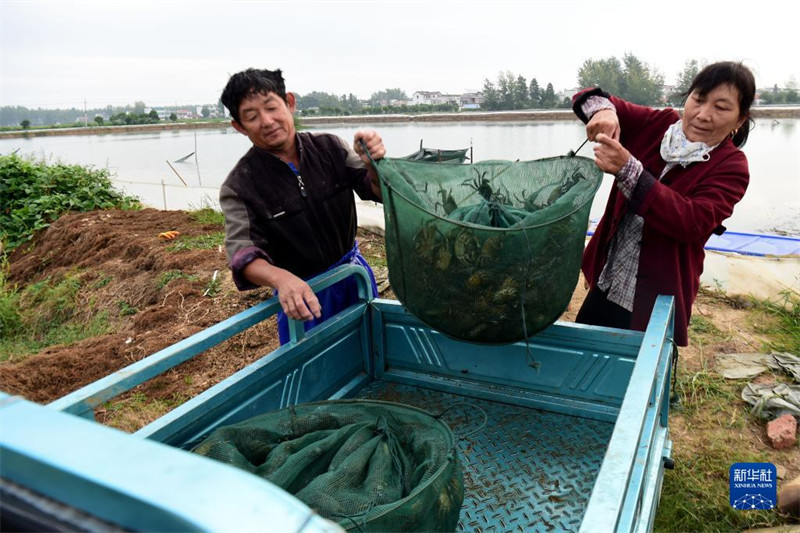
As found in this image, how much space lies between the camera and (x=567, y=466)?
173cm

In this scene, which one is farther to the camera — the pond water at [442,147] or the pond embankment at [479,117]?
the pond embankment at [479,117]

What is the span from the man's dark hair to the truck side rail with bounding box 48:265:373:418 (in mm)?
649

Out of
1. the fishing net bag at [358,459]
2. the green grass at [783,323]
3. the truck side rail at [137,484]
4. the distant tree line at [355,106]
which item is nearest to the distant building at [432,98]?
the distant tree line at [355,106]

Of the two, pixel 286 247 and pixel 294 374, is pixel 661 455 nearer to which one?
pixel 294 374

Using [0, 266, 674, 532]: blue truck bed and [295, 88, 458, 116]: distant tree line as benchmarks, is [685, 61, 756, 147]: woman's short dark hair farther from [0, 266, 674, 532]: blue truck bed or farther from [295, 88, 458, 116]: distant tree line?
[295, 88, 458, 116]: distant tree line

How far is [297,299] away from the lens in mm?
1632

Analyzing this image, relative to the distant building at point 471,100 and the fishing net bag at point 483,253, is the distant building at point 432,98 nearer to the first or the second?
the distant building at point 471,100

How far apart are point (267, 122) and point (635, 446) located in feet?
4.89

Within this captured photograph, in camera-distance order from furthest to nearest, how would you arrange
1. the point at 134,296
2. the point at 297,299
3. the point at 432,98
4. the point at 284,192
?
the point at 432,98, the point at 134,296, the point at 284,192, the point at 297,299

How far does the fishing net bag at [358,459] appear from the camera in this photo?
1157 mm

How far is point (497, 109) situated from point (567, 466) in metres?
6.24

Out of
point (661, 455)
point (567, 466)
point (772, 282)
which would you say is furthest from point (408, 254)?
point (772, 282)

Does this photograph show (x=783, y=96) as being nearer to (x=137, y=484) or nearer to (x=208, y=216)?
(x=208, y=216)

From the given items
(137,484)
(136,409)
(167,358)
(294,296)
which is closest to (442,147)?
(136,409)
